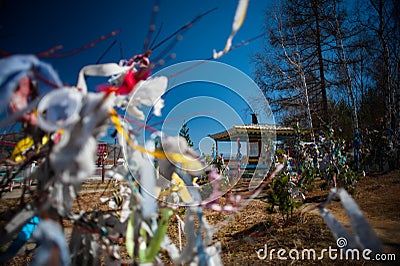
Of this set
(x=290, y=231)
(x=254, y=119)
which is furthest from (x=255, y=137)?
(x=290, y=231)

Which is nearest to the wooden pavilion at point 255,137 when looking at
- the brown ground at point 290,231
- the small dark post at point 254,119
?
the small dark post at point 254,119

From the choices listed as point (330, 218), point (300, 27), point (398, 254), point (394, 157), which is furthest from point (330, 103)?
point (330, 218)

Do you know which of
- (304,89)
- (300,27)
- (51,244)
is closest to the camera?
(51,244)

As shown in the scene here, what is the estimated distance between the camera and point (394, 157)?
7.38m

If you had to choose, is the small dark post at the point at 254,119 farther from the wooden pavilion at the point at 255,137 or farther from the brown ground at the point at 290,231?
the brown ground at the point at 290,231

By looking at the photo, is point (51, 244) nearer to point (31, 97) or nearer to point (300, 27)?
point (31, 97)

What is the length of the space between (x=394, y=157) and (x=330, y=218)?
910 centimetres

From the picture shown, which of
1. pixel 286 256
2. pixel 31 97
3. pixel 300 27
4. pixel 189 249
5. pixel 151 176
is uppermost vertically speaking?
pixel 300 27

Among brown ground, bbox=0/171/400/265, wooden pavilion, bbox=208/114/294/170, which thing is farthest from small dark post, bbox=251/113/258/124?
brown ground, bbox=0/171/400/265

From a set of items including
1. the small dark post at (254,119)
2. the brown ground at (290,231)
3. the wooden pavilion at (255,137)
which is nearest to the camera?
the brown ground at (290,231)

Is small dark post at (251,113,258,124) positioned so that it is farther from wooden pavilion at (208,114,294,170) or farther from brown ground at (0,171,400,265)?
brown ground at (0,171,400,265)

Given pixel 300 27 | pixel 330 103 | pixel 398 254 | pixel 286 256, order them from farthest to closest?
pixel 330 103 → pixel 300 27 → pixel 286 256 → pixel 398 254

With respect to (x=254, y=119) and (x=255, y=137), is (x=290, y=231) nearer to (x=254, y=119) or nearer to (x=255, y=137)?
(x=255, y=137)

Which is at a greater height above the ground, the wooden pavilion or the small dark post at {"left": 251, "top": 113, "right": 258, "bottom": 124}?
the small dark post at {"left": 251, "top": 113, "right": 258, "bottom": 124}
